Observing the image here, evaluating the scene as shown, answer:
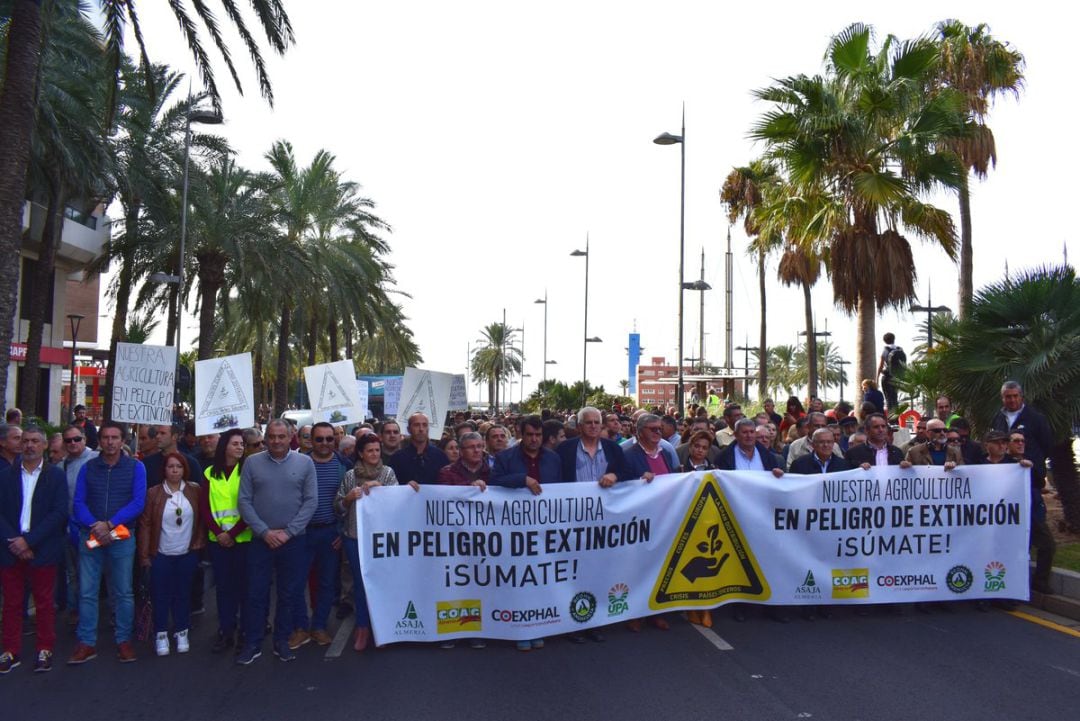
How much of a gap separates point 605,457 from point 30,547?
14.3ft

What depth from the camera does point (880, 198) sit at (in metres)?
15.7

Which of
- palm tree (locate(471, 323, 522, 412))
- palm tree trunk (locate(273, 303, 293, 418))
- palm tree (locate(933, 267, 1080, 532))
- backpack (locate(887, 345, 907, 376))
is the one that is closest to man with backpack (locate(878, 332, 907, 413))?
backpack (locate(887, 345, 907, 376))

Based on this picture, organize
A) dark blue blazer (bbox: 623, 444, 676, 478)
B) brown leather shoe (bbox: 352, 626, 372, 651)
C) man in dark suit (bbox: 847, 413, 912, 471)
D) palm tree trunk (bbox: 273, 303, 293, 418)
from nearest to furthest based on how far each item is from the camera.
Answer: brown leather shoe (bbox: 352, 626, 372, 651) < dark blue blazer (bbox: 623, 444, 676, 478) < man in dark suit (bbox: 847, 413, 912, 471) < palm tree trunk (bbox: 273, 303, 293, 418)

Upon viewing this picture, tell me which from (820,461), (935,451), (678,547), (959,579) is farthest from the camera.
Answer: (935,451)

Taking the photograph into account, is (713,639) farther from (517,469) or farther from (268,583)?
(268,583)

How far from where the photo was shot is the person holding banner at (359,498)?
715 cm

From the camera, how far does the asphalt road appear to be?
18.6 feet

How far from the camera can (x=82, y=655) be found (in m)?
6.80

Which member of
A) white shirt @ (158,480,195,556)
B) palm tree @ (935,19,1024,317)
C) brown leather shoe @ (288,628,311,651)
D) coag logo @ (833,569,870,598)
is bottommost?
brown leather shoe @ (288,628,311,651)

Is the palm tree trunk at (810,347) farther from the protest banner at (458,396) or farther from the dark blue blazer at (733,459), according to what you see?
the dark blue blazer at (733,459)

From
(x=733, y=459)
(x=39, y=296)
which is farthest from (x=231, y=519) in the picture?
(x=39, y=296)

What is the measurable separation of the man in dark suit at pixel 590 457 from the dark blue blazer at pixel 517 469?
0.55ft

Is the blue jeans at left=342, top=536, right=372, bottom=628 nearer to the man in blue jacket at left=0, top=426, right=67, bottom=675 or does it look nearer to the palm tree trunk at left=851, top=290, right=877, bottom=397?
the man in blue jacket at left=0, top=426, right=67, bottom=675

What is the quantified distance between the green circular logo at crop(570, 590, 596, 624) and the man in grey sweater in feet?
6.92
